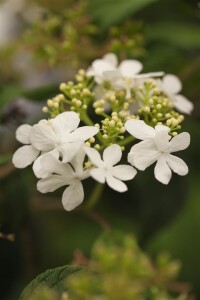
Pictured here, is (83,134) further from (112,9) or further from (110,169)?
(112,9)

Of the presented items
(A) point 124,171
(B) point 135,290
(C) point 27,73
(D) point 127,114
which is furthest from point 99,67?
(C) point 27,73

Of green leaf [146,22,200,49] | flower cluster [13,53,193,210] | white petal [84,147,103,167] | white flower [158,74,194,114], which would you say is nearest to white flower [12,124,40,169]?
flower cluster [13,53,193,210]

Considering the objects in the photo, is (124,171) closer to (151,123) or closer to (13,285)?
(151,123)

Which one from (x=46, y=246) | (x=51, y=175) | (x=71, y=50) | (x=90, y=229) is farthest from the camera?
(x=90, y=229)

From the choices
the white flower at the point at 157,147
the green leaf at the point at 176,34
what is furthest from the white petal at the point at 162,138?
the green leaf at the point at 176,34

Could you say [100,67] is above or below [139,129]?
above

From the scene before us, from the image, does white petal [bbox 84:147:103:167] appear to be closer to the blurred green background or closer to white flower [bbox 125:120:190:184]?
white flower [bbox 125:120:190:184]

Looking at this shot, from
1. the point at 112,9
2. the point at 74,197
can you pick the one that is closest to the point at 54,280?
the point at 74,197
